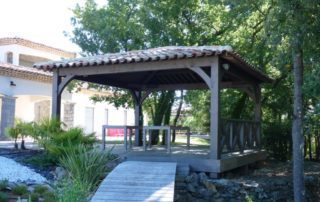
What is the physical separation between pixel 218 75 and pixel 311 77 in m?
1.95

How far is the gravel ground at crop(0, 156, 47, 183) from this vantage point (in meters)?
8.58

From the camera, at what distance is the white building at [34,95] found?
2002cm

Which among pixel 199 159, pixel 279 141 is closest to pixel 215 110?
pixel 199 159

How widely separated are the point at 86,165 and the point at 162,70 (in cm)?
409

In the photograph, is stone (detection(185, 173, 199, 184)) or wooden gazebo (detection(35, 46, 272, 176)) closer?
stone (detection(185, 173, 199, 184))

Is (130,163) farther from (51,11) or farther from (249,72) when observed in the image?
(51,11)

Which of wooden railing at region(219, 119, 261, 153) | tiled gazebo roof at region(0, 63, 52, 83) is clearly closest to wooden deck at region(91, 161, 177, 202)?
wooden railing at region(219, 119, 261, 153)

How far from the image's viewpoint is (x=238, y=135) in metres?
11.0

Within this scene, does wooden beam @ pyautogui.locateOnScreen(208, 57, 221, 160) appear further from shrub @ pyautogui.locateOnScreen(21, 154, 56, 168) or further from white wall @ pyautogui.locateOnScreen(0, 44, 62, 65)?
white wall @ pyautogui.locateOnScreen(0, 44, 62, 65)

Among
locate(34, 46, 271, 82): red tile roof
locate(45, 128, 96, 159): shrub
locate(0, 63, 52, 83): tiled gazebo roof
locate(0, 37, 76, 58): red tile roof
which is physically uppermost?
Result: locate(0, 37, 76, 58): red tile roof

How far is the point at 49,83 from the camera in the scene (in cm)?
2270

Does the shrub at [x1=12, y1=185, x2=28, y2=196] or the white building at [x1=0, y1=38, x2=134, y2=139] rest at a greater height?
the white building at [x1=0, y1=38, x2=134, y2=139]

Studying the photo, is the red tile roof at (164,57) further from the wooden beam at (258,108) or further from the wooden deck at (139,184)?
the wooden deck at (139,184)

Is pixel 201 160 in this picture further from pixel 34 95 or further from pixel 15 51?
pixel 15 51
